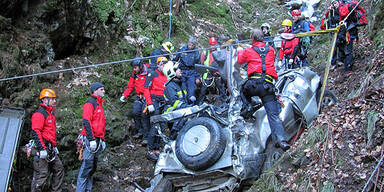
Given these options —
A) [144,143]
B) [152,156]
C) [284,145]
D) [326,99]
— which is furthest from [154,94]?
[284,145]

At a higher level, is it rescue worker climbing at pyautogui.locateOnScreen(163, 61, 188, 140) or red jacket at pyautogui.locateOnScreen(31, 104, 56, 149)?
rescue worker climbing at pyautogui.locateOnScreen(163, 61, 188, 140)

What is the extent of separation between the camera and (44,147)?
7219 mm

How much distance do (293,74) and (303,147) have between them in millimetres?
2174

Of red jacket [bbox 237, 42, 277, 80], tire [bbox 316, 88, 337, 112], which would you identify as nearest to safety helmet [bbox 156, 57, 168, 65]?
red jacket [bbox 237, 42, 277, 80]

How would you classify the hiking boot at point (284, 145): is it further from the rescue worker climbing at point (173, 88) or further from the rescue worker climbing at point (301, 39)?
the rescue worker climbing at point (301, 39)

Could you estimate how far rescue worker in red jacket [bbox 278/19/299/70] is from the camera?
10.4m

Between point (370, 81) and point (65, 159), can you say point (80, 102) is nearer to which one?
point (65, 159)

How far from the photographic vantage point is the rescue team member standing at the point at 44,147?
7207 millimetres

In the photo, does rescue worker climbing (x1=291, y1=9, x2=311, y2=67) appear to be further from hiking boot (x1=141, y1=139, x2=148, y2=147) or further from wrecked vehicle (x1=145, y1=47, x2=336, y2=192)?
hiking boot (x1=141, y1=139, x2=148, y2=147)

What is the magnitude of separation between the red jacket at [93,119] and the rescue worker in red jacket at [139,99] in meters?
2.28

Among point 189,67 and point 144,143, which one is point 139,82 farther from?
point 144,143

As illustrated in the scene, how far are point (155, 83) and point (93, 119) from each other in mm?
2693

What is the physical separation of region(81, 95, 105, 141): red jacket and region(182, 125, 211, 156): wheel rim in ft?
6.61

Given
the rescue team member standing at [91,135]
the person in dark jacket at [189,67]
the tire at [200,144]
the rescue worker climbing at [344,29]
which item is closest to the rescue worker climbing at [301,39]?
the rescue worker climbing at [344,29]
